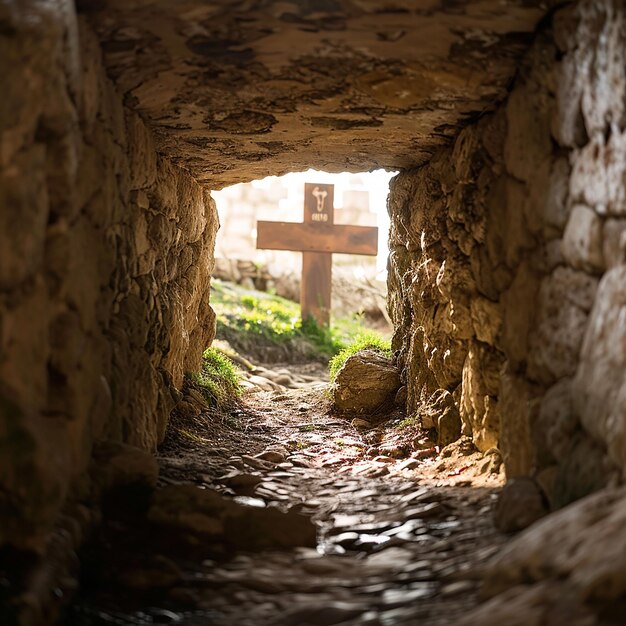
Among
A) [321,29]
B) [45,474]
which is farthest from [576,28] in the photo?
[45,474]

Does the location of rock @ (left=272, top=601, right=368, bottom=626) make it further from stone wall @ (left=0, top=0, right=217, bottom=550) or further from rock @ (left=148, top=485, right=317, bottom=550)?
stone wall @ (left=0, top=0, right=217, bottom=550)

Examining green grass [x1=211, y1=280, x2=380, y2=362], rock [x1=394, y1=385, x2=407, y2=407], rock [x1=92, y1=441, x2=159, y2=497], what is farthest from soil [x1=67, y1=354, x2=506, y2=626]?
green grass [x1=211, y1=280, x2=380, y2=362]

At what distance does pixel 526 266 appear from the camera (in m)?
3.47

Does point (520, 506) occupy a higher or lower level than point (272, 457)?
higher

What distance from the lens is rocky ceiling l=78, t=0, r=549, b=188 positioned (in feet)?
9.69

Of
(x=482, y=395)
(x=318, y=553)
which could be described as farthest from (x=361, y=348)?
(x=318, y=553)

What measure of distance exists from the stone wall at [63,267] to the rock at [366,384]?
2.63 metres

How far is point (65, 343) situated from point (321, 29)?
5.13 ft

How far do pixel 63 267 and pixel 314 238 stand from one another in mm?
8337

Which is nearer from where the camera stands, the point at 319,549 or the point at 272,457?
the point at 319,549

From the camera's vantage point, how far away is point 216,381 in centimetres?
717

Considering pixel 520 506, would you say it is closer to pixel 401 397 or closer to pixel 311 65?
pixel 311 65

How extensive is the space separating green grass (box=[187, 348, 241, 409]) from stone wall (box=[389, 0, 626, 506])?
241 centimetres

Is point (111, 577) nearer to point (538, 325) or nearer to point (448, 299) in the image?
point (538, 325)
